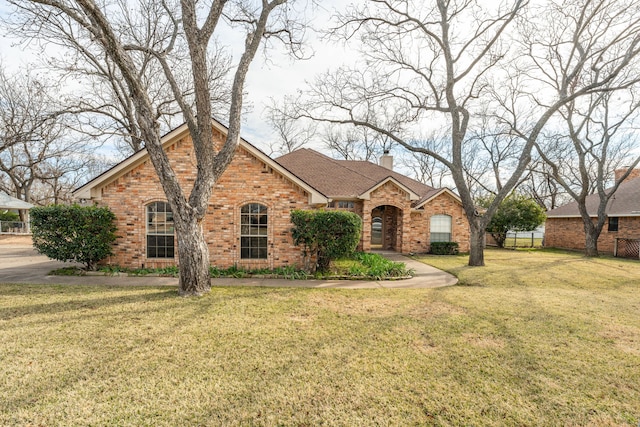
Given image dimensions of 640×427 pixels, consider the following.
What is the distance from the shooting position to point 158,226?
10375 millimetres

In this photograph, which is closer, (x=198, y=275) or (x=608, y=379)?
(x=608, y=379)

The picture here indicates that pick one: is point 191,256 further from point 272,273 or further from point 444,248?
point 444,248

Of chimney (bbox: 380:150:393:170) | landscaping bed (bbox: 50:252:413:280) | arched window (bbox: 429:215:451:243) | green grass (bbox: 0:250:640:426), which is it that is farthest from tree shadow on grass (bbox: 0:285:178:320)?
chimney (bbox: 380:150:393:170)

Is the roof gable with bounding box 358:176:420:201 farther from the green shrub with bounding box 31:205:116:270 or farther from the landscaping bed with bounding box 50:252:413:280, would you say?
the green shrub with bounding box 31:205:116:270

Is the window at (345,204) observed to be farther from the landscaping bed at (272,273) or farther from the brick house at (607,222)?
the brick house at (607,222)

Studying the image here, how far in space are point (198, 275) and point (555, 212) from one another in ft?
95.5

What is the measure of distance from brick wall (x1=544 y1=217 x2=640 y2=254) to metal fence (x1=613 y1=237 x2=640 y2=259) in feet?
1.09

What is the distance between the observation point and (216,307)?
6309mm

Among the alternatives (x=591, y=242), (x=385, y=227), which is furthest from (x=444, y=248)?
(x=591, y=242)

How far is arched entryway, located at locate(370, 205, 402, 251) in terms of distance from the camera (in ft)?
59.9

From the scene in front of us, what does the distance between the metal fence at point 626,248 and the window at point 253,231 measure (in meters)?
23.2

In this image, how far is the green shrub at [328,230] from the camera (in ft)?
31.4

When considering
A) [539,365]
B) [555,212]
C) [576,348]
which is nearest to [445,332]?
[539,365]

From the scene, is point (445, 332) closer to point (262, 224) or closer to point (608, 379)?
point (608, 379)
